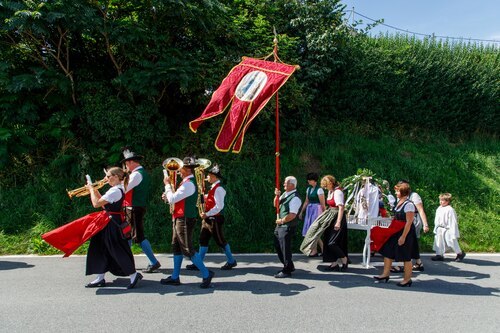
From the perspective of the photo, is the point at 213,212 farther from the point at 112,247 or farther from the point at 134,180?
the point at 112,247

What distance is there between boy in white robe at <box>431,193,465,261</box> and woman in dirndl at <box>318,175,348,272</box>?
7.13ft

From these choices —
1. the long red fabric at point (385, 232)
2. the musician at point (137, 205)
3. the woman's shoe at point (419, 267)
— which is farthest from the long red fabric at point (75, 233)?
the woman's shoe at point (419, 267)

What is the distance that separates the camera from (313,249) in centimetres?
721

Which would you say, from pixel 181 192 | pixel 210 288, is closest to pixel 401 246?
pixel 210 288

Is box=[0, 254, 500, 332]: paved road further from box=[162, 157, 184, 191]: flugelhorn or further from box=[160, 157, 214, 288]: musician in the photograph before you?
box=[162, 157, 184, 191]: flugelhorn

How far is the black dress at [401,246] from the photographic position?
6047mm

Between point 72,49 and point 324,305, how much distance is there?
30.4ft

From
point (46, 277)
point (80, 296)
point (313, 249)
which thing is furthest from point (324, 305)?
point (46, 277)

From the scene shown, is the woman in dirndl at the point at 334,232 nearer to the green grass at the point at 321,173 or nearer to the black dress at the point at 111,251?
the green grass at the point at 321,173

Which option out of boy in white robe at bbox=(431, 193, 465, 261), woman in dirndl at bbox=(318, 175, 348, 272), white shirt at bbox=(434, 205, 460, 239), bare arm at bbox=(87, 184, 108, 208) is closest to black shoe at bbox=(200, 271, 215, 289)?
bare arm at bbox=(87, 184, 108, 208)

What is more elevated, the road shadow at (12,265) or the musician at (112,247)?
the musician at (112,247)

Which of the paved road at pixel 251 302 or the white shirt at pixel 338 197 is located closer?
the paved road at pixel 251 302

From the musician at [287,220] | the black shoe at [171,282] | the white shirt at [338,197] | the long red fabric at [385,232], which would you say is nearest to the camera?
the black shoe at [171,282]

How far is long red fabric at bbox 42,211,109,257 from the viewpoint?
223 inches
